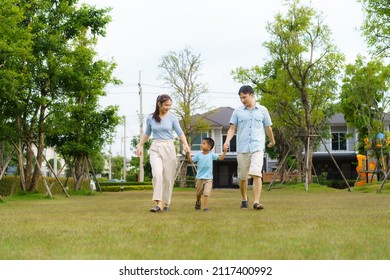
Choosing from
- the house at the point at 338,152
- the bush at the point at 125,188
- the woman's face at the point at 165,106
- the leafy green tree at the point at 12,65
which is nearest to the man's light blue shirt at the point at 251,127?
the woman's face at the point at 165,106

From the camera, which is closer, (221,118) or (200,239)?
(200,239)

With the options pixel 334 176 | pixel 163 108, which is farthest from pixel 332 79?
pixel 163 108

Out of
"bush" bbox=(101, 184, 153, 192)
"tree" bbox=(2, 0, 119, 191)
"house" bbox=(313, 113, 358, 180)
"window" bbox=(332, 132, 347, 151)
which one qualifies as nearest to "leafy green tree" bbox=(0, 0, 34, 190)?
"tree" bbox=(2, 0, 119, 191)

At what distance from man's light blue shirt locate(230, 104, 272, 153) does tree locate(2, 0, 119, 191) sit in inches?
492

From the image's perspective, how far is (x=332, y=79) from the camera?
31922mm

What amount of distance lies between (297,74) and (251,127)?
70.6 ft

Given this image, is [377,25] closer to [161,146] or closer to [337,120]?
[161,146]

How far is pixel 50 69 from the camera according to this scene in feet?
72.1

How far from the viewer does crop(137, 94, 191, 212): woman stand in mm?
9594

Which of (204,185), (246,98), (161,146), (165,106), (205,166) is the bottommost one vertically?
(204,185)

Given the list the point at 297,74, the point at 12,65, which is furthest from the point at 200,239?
the point at 297,74

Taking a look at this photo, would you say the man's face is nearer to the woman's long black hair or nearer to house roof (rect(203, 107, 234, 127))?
the woman's long black hair
